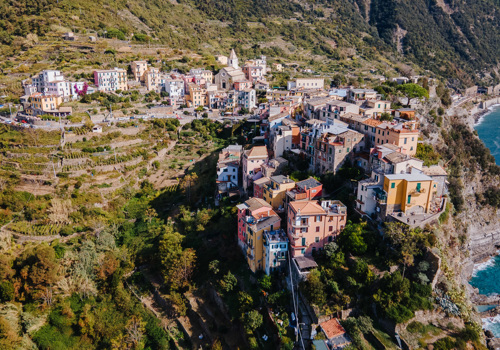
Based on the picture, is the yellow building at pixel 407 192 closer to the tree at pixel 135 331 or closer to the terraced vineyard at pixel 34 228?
the tree at pixel 135 331

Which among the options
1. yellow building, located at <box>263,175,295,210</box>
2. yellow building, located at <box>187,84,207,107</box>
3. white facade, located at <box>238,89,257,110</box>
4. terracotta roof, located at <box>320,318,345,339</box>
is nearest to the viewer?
terracotta roof, located at <box>320,318,345,339</box>

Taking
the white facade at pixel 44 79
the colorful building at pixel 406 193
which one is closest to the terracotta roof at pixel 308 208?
the colorful building at pixel 406 193

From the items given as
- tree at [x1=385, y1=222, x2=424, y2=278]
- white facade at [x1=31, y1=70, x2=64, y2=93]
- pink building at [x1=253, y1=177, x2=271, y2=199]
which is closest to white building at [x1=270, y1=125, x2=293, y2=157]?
pink building at [x1=253, y1=177, x2=271, y2=199]

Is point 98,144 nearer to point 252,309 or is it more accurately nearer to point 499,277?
point 252,309

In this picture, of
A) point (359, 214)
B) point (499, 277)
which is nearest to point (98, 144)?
point (359, 214)

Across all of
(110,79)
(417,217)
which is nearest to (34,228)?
(110,79)

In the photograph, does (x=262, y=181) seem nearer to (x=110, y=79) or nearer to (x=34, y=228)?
(x=34, y=228)

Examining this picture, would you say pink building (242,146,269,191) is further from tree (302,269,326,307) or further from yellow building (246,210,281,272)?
tree (302,269,326,307)
